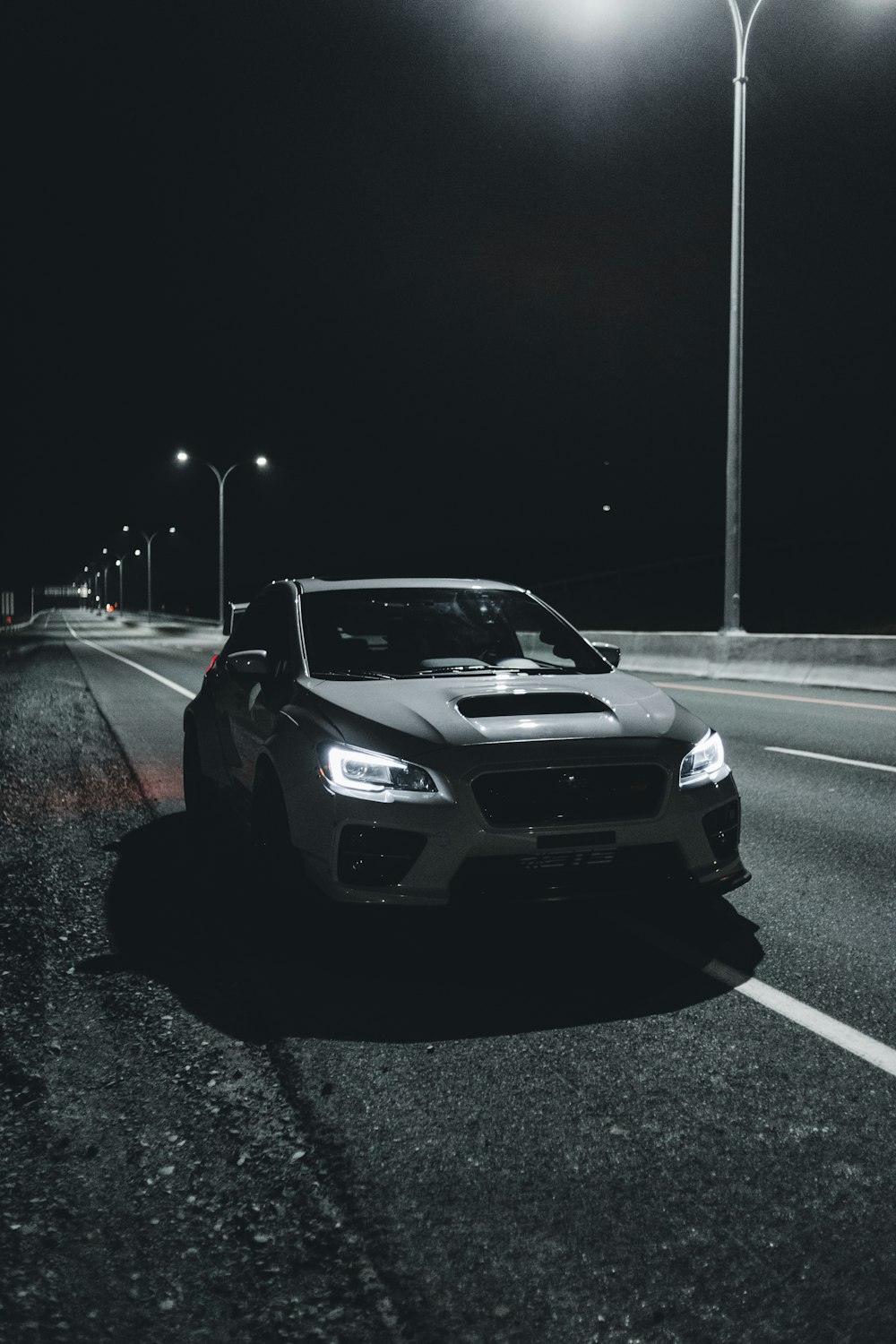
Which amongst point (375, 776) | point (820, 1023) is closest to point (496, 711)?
point (375, 776)

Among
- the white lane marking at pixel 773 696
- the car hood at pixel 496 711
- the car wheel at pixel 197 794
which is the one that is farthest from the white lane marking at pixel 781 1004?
the white lane marking at pixel 773 696

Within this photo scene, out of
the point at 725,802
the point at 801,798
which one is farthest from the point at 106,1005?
the point at 801,798

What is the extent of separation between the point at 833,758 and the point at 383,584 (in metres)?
5.63

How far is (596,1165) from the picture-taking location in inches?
121

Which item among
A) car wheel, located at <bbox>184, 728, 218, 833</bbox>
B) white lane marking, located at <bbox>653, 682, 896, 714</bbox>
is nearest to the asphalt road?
car wheel, located at <bbox>184, 728, 218, 833</bbox>

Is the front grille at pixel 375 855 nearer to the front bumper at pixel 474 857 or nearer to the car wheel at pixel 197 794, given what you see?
the front bumper at pixel 474 857

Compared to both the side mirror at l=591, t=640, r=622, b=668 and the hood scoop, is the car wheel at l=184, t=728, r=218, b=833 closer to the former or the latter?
the side mirror at l=591, t=640, r=622, b=668

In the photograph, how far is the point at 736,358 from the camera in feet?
69.9

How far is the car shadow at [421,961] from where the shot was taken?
4.18 metres

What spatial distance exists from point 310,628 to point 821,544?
51049mm

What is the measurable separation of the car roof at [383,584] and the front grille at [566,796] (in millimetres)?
1925

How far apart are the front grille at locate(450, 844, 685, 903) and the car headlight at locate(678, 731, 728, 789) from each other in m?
0.37

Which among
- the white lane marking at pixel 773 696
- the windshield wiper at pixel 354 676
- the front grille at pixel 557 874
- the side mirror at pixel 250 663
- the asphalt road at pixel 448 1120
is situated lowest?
the white lane marking at pixel 773 696

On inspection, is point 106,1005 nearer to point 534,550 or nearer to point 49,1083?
point 49,1083
